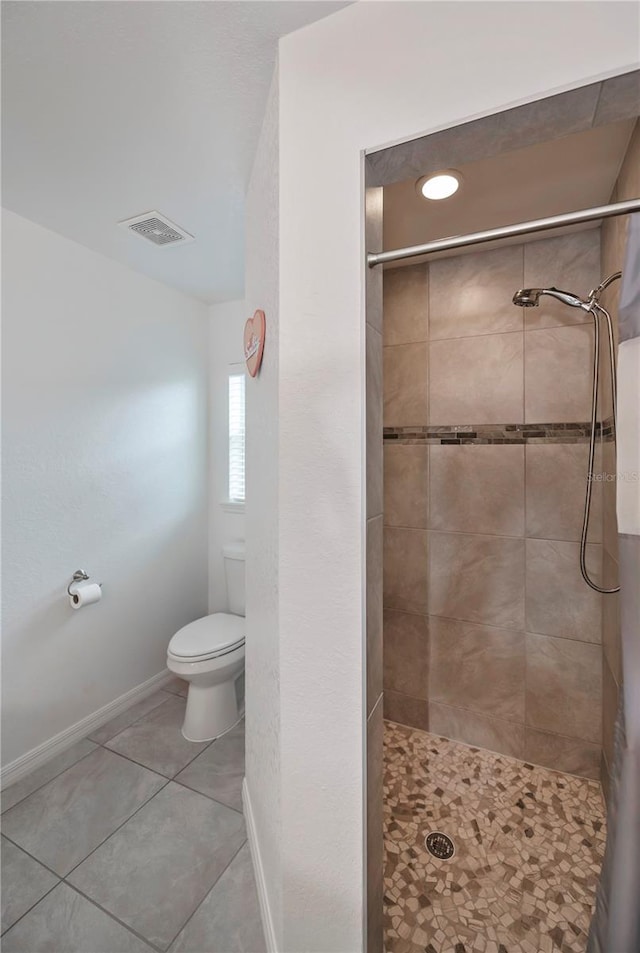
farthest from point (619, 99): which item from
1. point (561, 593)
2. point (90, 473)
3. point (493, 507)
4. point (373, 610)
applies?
point (90, 473)

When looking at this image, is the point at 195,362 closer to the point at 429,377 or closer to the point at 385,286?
the point at 385,286

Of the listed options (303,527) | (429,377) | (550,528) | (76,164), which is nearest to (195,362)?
(76,164)

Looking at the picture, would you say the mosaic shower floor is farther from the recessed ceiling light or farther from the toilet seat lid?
the recessed ceiling light

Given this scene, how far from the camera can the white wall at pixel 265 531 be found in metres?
1.06

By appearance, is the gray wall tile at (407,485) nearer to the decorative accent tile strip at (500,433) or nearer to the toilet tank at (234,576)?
the decorative accent tile strip at (500,433)

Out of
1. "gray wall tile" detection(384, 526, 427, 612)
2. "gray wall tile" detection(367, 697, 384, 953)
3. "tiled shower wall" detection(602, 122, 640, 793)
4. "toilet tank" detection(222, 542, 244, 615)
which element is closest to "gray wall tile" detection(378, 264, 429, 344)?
"tiled shower wall" detection(602, 122, 640, 793)

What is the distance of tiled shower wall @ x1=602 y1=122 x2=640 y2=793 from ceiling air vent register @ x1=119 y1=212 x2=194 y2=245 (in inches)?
66.4

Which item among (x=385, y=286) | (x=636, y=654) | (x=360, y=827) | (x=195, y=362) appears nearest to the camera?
(x=636, y=654)

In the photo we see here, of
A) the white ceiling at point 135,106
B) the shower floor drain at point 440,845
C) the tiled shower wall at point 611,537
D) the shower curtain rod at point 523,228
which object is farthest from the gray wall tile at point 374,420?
the shower floor drain at point 440,845

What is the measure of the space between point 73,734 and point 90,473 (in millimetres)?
1270

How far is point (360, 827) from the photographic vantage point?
93 centimetres

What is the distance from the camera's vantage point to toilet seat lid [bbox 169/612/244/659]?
76.5 inches

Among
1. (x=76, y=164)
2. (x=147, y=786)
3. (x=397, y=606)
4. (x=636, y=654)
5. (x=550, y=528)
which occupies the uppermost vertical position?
(x=76, y=164)

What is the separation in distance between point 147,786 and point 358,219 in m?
2.20
